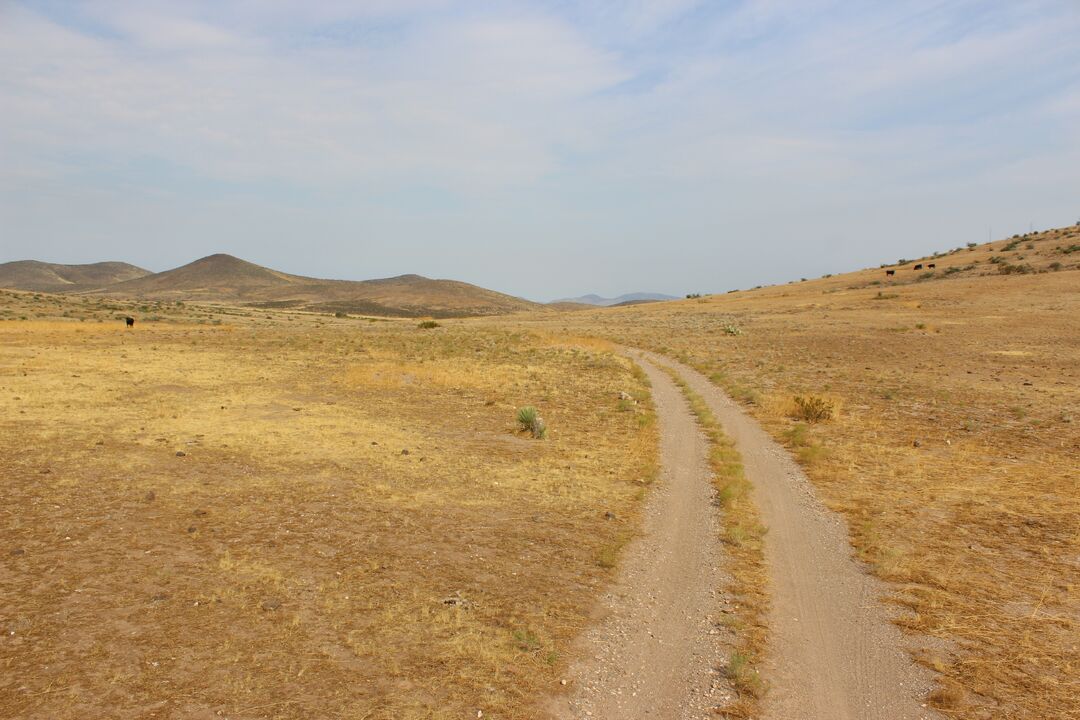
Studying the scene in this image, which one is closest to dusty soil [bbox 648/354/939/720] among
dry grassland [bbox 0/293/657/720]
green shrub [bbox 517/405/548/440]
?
dry grassland [bbox 0/293/657/720]

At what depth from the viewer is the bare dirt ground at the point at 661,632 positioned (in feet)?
19.9

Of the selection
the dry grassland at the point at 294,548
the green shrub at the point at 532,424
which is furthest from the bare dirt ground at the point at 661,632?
the green shrub at the point at 532,424

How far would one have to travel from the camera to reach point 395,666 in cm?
638

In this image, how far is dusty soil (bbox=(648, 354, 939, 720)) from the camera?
6125 mm

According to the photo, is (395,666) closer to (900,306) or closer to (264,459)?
(264,459)

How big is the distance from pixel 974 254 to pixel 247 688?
107830 mm

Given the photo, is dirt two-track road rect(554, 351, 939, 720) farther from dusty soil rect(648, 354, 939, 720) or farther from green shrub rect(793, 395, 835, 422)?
green shrub rect(793, 395, 835, 422)

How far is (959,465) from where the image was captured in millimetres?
14297

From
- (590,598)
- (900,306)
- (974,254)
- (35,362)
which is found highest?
(974,254)

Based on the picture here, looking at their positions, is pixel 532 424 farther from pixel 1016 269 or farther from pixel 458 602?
pixel 1016 269

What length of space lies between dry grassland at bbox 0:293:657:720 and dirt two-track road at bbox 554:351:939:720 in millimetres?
569

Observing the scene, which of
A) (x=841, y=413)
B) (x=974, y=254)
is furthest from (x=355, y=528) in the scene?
(x=974, y=254)

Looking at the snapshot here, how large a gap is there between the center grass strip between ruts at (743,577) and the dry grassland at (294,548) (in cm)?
184

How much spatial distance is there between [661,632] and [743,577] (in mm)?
2174
